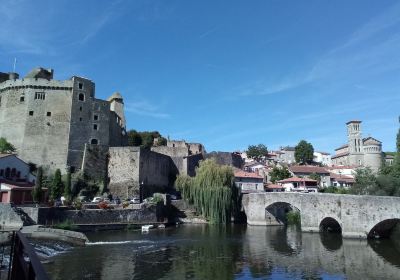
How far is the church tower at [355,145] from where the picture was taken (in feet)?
320

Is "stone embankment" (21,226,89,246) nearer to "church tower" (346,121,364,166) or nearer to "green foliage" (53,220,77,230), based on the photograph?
"green foliage" (53,220,77,230)

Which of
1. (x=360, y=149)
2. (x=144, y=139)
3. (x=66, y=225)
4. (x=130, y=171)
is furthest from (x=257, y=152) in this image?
(x=66, y=225)

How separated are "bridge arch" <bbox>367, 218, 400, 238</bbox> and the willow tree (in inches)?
639

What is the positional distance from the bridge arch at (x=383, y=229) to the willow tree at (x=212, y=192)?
16234mm

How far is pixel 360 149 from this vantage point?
3858 inches

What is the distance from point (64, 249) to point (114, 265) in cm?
574

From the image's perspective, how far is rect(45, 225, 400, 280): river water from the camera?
1873cm

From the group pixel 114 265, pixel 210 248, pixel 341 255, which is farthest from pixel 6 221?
pixel 341 255

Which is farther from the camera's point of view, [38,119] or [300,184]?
[300,184]

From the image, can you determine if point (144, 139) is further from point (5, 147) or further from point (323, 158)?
point (323, 158)

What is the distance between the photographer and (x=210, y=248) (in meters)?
26.3

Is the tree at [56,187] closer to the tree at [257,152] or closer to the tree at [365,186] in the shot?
the tree at [365,186]

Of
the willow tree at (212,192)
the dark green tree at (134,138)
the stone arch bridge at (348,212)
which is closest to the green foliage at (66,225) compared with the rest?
the willow tree at (212,192)

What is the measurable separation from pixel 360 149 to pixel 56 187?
267ft
